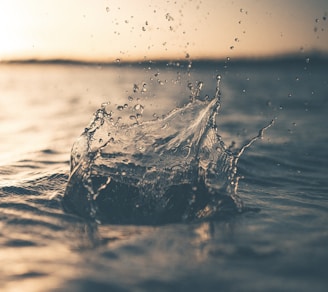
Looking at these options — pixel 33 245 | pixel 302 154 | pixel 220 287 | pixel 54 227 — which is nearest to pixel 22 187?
pixel 54 227

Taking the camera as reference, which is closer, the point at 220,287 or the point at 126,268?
the point at 220,287

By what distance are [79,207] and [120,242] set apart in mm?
1226

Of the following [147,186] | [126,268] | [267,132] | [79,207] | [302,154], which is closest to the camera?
[126,268]

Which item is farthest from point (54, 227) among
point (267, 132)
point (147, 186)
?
point (267, 132)

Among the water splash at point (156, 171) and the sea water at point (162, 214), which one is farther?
the water splash at point (156, 171)

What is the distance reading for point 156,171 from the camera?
268 inches

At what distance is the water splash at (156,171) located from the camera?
607 centimetres

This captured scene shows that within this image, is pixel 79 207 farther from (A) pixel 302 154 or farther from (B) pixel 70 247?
(A) pixel 302 154

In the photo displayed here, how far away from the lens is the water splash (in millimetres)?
6074

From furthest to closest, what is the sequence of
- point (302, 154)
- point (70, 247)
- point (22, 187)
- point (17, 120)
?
point (17, 120) < point (302, 154) < point (22, 187) < point (70, 247)

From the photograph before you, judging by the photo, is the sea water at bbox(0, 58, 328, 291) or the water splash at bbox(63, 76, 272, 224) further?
the water splash at bbox(63, 76, 272, 224)

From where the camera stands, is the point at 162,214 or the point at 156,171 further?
the point at 156,171

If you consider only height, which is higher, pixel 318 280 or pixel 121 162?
pixel 121 162

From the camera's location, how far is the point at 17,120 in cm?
1750
